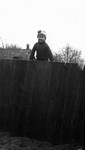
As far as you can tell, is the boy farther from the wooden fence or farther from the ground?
the ground

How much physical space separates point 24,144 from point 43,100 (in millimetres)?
898

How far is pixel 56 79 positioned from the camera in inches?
177

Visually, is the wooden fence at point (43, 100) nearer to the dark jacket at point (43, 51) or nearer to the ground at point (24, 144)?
the ground at point (24, 144)

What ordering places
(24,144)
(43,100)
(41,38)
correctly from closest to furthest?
(24,144)
(43,100)
(41,38)

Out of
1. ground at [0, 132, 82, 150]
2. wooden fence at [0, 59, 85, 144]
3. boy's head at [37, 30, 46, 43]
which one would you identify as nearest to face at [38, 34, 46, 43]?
boy's head at [37, 30, 46, 43]

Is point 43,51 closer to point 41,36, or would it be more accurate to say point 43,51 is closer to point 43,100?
point 41,36

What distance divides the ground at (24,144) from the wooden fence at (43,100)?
0.16 m

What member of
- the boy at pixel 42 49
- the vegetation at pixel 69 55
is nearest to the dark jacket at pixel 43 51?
the boy at pixel 42 49

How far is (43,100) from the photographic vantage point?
4.57 m

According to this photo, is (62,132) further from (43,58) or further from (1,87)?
(43,58)

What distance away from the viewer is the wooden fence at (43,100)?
4.33m

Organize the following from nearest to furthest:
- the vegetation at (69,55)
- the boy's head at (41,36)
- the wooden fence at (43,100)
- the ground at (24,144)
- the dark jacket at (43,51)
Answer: the ground at (24,144) < the wooden fence at (43,100) < the dark jacket at (43,51) < the boy's head at (41,36) < the vegetation at (69,55)

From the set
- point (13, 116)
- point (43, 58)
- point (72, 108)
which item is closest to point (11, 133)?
point (13, 116)

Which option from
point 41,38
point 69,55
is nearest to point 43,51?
point 41,38
